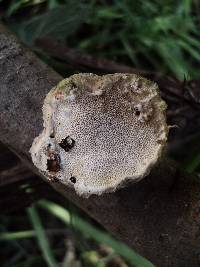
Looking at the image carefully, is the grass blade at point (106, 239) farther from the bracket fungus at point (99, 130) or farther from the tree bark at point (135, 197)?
the bracket fungus at point (99, 130)

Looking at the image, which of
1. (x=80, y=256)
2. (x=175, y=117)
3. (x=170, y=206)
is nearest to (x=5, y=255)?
(x=80, y=256)

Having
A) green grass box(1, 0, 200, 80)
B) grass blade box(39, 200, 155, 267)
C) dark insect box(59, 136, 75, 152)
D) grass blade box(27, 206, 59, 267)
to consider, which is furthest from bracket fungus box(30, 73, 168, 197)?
green grass box(1, 0, 200, 80)

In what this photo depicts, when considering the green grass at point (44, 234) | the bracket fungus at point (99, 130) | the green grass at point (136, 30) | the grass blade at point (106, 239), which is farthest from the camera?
the green grass at point (136, 30)

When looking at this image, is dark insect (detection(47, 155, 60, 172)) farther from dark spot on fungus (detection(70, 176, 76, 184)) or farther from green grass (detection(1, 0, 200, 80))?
green grass (detection(1, 0, 200, 80))

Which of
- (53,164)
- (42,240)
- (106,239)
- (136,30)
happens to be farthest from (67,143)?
(136,30)

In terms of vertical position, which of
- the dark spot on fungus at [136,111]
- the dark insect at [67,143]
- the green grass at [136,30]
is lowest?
the green grass at [136,30]

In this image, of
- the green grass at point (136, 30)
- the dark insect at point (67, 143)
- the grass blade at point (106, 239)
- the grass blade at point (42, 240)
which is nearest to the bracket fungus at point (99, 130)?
the dark insect at point (67, 143)

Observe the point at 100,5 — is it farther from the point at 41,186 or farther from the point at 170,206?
the point at 170,206

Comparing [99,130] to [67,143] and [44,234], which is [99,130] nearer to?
[67,143]
